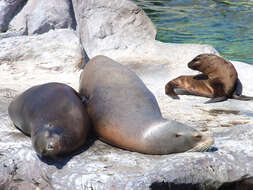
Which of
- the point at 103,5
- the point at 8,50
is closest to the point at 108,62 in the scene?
the point at 8,50

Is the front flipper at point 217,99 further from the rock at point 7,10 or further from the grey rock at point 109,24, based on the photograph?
the rock at point 7,10

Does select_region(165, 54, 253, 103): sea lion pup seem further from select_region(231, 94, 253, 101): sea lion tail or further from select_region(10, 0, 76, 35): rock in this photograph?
select_region(10, 0, 76, 35): rock

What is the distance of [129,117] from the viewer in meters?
3.63

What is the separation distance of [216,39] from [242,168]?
8.77 meters

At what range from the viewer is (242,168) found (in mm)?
3213

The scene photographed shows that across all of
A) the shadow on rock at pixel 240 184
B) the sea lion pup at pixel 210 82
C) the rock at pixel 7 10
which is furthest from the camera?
the rock at pixel 7 10

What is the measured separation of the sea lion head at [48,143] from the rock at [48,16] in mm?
5129

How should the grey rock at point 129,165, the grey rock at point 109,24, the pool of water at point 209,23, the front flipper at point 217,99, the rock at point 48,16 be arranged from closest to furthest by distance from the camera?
the grey rock at point 129,165
the front flipper at point 217,99
the grey rock at point 109,24
the rock at point 48,16
the pool of water at point 209,23

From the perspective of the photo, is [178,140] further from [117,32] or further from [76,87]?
[117,32]

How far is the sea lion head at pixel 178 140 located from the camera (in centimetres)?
330

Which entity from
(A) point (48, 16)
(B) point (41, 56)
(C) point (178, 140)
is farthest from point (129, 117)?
(A) point (48, 16)

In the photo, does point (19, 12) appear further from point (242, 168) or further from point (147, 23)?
point (242, 168)

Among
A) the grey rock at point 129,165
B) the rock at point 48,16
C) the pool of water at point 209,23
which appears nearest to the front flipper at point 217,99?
the grey rock at point 129,165

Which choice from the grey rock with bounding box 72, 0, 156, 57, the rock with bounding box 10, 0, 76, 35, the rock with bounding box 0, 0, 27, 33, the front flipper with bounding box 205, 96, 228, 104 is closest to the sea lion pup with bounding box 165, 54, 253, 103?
the front flipper with bounding box 205, 96, 228, 104
